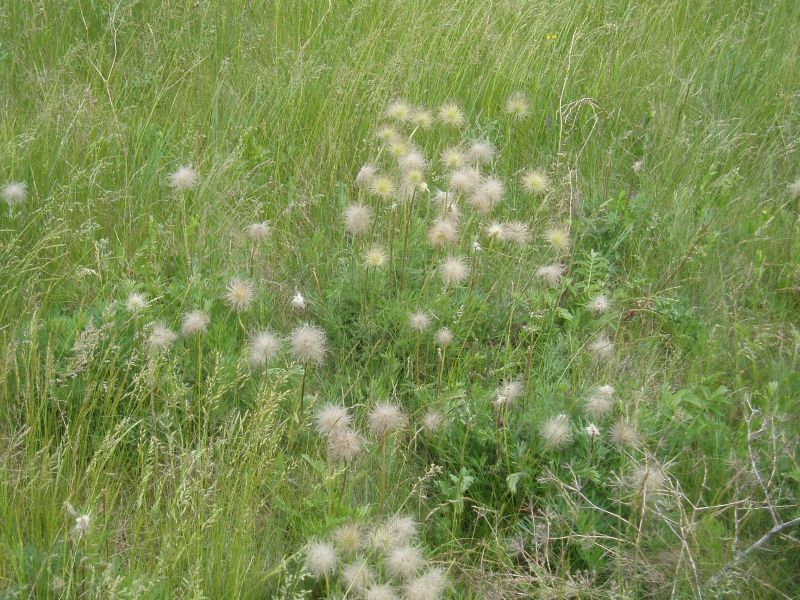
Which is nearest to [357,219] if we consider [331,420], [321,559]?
[331,420]

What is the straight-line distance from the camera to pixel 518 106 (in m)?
3.57

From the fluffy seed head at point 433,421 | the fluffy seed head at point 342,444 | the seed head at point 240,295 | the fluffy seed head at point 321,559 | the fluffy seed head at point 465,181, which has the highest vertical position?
the fluffy seed head at point 465,181

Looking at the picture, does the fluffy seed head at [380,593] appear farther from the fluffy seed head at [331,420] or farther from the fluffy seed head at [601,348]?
the fluffy seed head at [601,348]

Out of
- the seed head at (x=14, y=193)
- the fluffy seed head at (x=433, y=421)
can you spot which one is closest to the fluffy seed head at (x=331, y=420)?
the fluffy seed head at (x=433, y=421)

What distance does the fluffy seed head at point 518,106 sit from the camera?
3.56 m

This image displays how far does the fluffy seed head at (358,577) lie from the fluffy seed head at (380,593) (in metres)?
0.03

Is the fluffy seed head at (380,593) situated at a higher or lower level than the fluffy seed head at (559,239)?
lower

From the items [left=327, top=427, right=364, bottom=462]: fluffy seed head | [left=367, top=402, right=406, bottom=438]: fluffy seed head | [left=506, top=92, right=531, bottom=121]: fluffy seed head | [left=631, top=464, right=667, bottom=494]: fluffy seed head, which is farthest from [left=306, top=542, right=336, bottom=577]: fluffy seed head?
[left=506, top=92, right=531, bottom=121]: fluffy seed head

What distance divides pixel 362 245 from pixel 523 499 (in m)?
1.20

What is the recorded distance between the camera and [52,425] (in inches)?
96.4

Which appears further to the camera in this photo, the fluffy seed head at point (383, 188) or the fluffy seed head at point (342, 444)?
the fluffy seed head at point (383, 188)

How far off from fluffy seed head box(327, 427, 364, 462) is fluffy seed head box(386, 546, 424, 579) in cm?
31

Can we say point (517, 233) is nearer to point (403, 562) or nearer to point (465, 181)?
point (465, 181)

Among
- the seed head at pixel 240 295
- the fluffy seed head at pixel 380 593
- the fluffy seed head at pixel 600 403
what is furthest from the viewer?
the seed head at pixel 240 295
